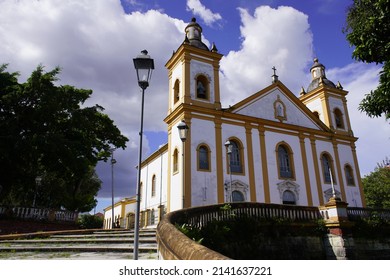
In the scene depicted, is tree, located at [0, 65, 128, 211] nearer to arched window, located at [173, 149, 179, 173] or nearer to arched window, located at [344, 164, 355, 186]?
arched window, located at [173, 149, 179, 173]

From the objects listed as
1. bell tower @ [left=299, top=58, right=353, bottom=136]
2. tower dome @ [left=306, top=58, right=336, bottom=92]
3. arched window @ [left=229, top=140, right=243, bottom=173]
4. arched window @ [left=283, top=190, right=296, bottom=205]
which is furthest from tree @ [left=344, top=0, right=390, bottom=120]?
tower dome @ [left=306, top=58, right=336, bottom=92]

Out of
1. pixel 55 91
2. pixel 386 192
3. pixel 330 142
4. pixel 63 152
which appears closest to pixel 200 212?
pixel 63 152

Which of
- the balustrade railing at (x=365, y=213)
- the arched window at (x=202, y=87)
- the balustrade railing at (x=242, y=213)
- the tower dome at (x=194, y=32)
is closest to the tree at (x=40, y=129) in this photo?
the arched window at (x=202, y=87)

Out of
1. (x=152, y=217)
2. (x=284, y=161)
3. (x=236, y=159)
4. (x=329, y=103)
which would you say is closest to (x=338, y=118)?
(x=329, y=103)

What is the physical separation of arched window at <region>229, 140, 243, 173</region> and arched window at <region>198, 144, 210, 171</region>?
5.81ft

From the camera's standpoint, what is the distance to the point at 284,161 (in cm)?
2194

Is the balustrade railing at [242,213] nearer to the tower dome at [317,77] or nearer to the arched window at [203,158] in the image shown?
the arched window at [203,158]

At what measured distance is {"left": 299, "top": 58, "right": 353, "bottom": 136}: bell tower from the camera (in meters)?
26.4

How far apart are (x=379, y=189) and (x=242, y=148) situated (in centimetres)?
2220

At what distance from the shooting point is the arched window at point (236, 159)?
64.7 ft

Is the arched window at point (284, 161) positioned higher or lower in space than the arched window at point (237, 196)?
higher

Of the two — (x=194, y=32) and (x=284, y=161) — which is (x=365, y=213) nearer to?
(x=284, y=161)

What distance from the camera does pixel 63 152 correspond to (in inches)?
669

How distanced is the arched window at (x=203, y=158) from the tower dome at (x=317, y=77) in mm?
14629
